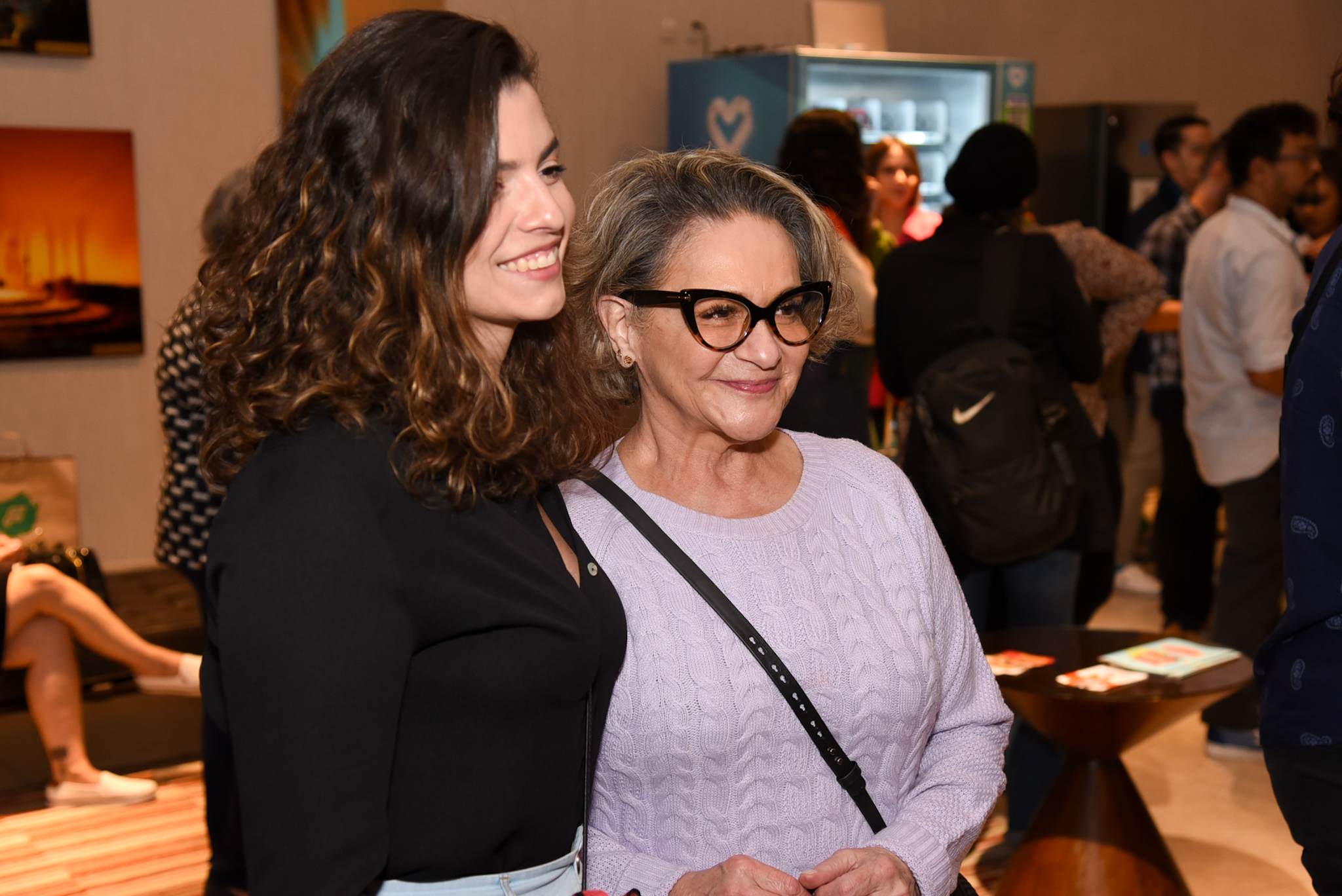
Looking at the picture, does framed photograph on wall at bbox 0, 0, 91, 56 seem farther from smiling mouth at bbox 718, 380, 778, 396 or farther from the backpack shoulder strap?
smiling mouth at bbox 718, 380, 778, 396

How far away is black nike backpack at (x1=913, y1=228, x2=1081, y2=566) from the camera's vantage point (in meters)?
2.84

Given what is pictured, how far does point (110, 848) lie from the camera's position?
342cm

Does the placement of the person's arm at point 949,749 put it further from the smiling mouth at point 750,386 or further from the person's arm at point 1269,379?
the person's arm at point 1269,379

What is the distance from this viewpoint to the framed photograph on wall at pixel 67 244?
4879 mm

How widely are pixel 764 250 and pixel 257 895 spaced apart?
965mm

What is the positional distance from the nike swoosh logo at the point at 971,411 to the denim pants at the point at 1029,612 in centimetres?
45

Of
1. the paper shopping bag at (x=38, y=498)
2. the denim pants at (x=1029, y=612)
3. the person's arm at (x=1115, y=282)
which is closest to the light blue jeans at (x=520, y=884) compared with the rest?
the denim pants at (x=1029, y=612)

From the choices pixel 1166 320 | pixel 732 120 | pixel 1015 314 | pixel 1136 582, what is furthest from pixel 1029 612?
pixel 732 120

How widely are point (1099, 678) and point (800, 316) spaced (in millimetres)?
1478

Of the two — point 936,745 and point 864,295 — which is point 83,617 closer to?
point 864,295

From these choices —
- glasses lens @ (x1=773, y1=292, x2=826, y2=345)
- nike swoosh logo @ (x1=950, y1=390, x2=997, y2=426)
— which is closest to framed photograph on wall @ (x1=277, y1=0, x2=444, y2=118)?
nike swoosh logo @ (x1=950, y1=390, x2=997, y2=426)

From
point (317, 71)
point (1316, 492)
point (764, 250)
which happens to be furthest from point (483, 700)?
point (1316, 492)

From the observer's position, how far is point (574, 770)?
121 cm

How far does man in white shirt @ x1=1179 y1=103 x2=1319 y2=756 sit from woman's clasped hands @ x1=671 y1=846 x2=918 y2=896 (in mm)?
2587
